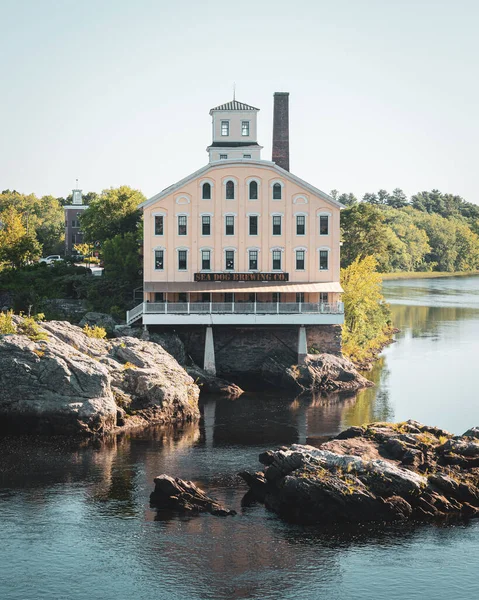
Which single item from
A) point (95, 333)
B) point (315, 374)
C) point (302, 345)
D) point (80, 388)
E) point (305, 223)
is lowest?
point (315, 374)

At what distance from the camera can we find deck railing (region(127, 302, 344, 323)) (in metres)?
80.9

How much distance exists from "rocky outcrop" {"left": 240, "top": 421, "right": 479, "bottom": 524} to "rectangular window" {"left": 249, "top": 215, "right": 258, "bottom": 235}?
3408cm

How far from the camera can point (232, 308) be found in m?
81.3

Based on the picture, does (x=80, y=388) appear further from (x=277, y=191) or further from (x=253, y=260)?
(x=277, y=191)

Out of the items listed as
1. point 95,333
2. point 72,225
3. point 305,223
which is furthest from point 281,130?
point 72,225

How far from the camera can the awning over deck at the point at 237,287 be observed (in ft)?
270

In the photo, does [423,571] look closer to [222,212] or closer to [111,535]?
[111,535]

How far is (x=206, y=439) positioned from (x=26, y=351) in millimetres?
13303

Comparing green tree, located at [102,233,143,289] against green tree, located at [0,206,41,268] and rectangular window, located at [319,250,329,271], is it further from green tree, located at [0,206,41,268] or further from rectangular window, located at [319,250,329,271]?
rectangular window, located at [319,250,329,271]

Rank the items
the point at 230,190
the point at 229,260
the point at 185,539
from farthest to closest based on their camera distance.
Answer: the point at 229,260 < the point at 230,190 < the point at 185,539

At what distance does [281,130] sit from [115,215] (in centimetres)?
2447

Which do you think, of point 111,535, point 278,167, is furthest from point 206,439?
point 278,167

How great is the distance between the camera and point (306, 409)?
238 feet

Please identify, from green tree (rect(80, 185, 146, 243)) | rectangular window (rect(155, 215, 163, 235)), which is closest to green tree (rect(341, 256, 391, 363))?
rectangular window (rect(155, 215, 163, 235))
